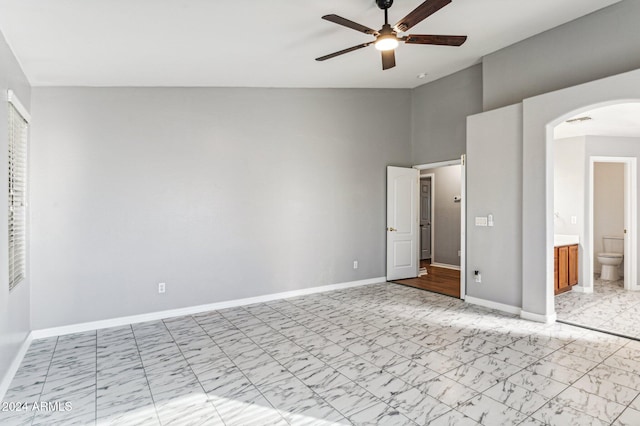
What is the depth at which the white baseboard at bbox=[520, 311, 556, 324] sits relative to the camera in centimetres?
417

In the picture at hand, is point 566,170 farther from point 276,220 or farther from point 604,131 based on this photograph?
point 276,220

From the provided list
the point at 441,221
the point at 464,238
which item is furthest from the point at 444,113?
the point at 441,221

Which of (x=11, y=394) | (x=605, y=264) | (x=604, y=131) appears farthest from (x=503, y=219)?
(x=11, y=394)

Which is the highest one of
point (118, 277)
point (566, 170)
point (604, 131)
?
point (604, 131)

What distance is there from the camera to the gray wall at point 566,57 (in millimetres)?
3594

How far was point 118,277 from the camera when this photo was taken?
433 cm

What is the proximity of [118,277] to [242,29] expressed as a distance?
10.5ft

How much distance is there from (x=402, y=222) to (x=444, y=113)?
203 centimetres

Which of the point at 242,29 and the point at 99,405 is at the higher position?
the point at 242,29

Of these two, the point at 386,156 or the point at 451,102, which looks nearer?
the point at 451,102

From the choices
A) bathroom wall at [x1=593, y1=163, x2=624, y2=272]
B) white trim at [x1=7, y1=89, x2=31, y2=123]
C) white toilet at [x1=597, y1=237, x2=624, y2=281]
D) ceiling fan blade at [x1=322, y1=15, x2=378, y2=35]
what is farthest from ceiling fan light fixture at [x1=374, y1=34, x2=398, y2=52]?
bathroom wall at [x1=593, y1=163, x2=624, y2=272]

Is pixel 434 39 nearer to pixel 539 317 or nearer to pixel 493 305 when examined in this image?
pixel 539 317

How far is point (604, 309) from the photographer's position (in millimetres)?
4793

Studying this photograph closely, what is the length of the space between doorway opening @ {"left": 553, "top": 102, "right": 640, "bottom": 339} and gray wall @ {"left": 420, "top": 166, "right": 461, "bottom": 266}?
216 centimetres
